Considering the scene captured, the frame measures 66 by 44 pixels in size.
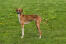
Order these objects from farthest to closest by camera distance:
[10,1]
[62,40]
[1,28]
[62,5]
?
[10,1], [62,5], [1,28], [62,40]

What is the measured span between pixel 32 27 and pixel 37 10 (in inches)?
179

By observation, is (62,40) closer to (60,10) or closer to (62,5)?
(60,10)

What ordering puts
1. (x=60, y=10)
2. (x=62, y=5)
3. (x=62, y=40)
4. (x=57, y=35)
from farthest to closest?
(x=62, y=5) < (x=60, y=10) < (x=57, y=35) < (x=62, y=40)

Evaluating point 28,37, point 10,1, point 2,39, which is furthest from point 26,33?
point 10,1

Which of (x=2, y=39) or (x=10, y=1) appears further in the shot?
(x=10, y=1)

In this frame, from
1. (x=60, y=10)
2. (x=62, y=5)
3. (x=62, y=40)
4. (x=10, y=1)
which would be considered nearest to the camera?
(x=62, y=40)

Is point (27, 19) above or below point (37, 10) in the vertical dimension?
above

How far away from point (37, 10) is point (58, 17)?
8.83 feet

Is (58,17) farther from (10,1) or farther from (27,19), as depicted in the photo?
(10,1)

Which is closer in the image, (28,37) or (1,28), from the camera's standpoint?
(28,37)

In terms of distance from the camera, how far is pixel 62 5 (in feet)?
57.6

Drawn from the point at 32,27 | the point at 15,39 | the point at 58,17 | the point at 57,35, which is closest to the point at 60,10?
the point at 58,17

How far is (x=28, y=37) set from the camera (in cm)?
995

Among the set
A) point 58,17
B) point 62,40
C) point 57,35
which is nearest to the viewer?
point 62,40
